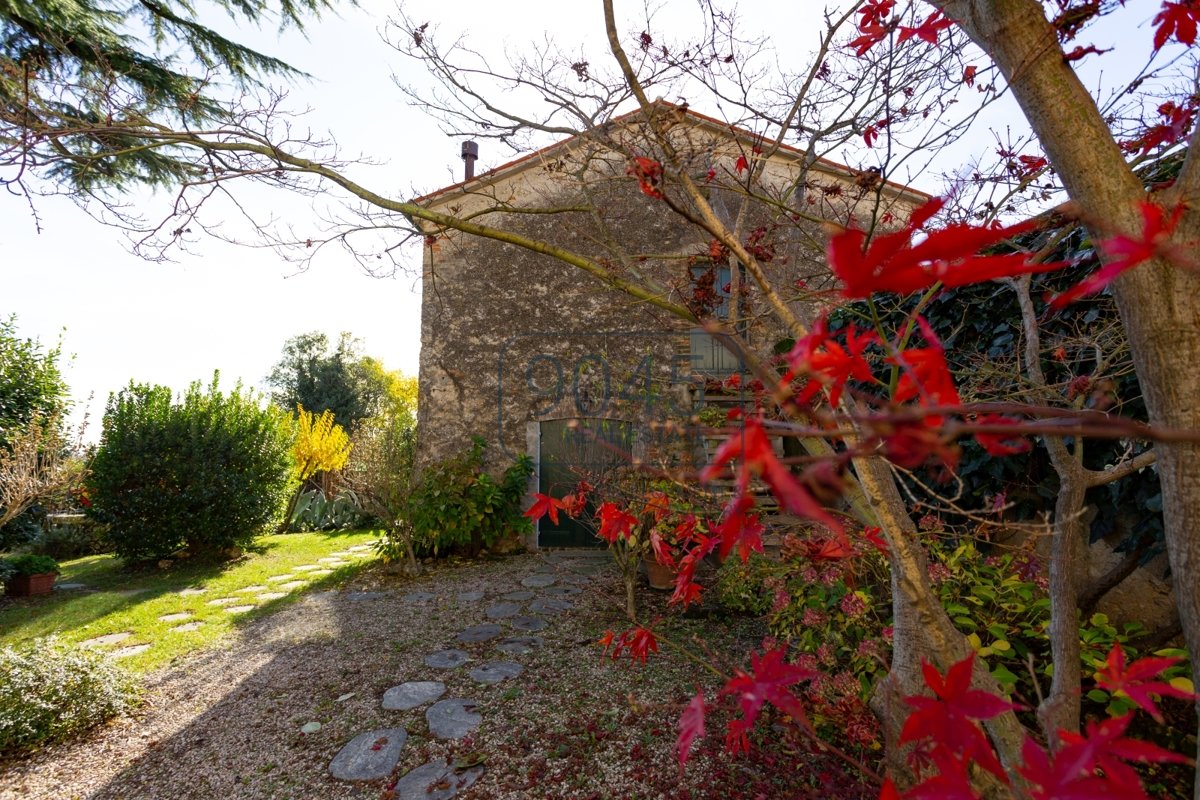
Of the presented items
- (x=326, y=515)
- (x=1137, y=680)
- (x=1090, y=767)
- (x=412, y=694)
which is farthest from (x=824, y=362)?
(x=326, y=515)

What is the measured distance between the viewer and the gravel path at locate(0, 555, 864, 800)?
2.63 metres

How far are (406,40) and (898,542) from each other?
334 centimetres

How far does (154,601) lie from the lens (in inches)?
228

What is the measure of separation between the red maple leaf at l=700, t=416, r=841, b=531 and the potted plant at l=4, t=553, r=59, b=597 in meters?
8.62

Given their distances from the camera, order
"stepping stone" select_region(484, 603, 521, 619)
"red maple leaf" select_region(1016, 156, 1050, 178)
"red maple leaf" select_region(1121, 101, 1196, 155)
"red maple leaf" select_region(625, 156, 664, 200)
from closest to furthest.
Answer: "red maple leaf" select_region(625, 156, 664, 200) < "red maple leaf" select_region(1121, 101, 1196, 155) < "red maple leaf" select_region(1016, 156, 1050, 178) < "stepping stone" select_region(484, 603, 521, 619)

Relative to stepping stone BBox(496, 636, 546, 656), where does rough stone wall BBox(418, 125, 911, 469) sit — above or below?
above

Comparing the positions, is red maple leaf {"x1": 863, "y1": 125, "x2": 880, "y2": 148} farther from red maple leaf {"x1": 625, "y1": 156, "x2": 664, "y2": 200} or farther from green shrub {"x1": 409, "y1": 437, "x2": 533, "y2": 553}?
green shrub {"x1": 409, "y1": 437, "x2": 533, "y2": 553}

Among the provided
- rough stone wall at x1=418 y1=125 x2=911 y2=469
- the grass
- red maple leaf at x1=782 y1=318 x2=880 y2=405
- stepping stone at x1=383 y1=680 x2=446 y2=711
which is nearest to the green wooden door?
rough stone wall at x1=418 y1=125 x2=911 y2=469

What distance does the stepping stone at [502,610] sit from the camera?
489 cm

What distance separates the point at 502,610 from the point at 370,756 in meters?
2.21

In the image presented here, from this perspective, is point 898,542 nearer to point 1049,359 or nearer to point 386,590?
point 1049,359

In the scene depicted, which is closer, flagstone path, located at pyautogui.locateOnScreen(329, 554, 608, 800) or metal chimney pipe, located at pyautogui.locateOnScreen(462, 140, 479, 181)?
flagstone path, located at pyautogui.locateOnScreen(329, 554, 608, 800)

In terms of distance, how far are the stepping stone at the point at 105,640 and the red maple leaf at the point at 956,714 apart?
19.4 feet

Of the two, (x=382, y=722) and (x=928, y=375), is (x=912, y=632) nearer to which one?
(x=928, y=375)
